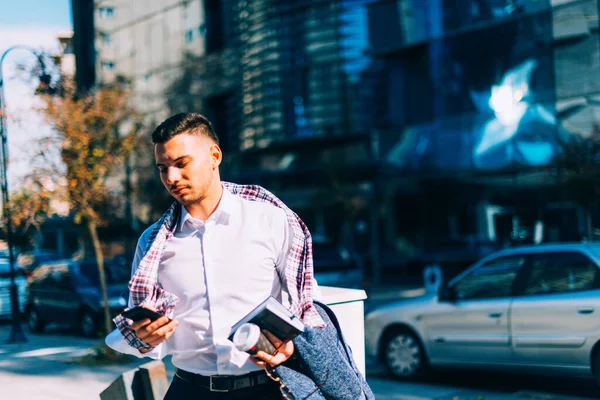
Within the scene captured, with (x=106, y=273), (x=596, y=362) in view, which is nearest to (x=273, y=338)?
(x=596, y=362)

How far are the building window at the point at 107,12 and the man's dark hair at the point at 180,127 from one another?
42520 millimetres

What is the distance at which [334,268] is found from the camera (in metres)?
15.0

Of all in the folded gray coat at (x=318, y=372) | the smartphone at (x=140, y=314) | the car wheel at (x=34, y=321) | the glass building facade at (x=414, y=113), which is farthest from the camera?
the glass building facade at (x=414, y=113)

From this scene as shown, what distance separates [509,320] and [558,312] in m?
0.54

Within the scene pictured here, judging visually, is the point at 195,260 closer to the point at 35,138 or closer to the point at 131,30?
the point at 35,138

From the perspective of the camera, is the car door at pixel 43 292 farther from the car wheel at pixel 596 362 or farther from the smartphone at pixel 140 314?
the smartphone at pixel 140 314

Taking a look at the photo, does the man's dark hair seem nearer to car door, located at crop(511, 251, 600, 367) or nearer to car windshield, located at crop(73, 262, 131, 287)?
car door, located at crop(511, 251, 600, 367)

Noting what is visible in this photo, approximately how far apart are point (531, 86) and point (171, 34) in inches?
830

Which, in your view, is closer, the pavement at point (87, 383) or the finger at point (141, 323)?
the finger at point (141, 323)

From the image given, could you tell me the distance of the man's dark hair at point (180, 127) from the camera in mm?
2689

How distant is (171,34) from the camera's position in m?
38.9

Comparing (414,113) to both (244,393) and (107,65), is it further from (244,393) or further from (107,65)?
(244,393)

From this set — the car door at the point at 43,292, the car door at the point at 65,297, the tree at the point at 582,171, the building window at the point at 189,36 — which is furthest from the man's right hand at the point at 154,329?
the building window at the point at 189,36

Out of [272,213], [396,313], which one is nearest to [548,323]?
[396,313]
